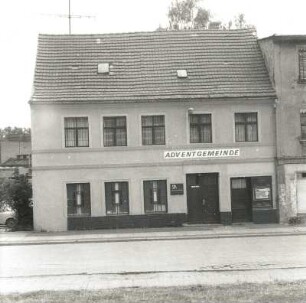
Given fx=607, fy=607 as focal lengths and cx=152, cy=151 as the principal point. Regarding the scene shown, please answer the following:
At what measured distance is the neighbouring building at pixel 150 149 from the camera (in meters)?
25.9

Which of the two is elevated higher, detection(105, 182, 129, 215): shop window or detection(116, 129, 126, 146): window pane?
detection(116, 129, 126, 146): window pane

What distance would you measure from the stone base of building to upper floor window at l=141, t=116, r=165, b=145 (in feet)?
10.5

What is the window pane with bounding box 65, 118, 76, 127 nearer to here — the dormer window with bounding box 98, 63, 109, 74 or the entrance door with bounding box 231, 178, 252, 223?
the dormer window with bounding box 98, 63, 109, 74

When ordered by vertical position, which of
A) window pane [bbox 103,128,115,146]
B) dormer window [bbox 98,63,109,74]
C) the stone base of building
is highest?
dormer window [bbox 98,63,109,74]

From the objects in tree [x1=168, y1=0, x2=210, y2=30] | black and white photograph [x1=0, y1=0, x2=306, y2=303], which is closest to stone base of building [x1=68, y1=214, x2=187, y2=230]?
black and white photograph [x1=0, y1=0, x2=306, y2=303]

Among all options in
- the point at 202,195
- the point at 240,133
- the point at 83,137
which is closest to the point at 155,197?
the point at 202,195

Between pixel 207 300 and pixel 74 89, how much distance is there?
17381 mm

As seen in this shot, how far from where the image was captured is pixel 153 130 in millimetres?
26297

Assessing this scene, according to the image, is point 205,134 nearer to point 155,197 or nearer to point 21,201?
point 155,197

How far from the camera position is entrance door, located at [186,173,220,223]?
26422 millimetres

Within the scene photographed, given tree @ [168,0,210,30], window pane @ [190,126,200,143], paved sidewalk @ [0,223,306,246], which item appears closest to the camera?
paved sidewalk @ [0,223,306,246]


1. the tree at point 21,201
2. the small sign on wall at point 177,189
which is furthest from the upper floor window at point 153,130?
the tree at point 21,201

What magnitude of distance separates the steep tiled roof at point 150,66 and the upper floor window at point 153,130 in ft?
3.25

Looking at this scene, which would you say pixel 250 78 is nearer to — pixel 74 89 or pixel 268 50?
pixel 268 50
